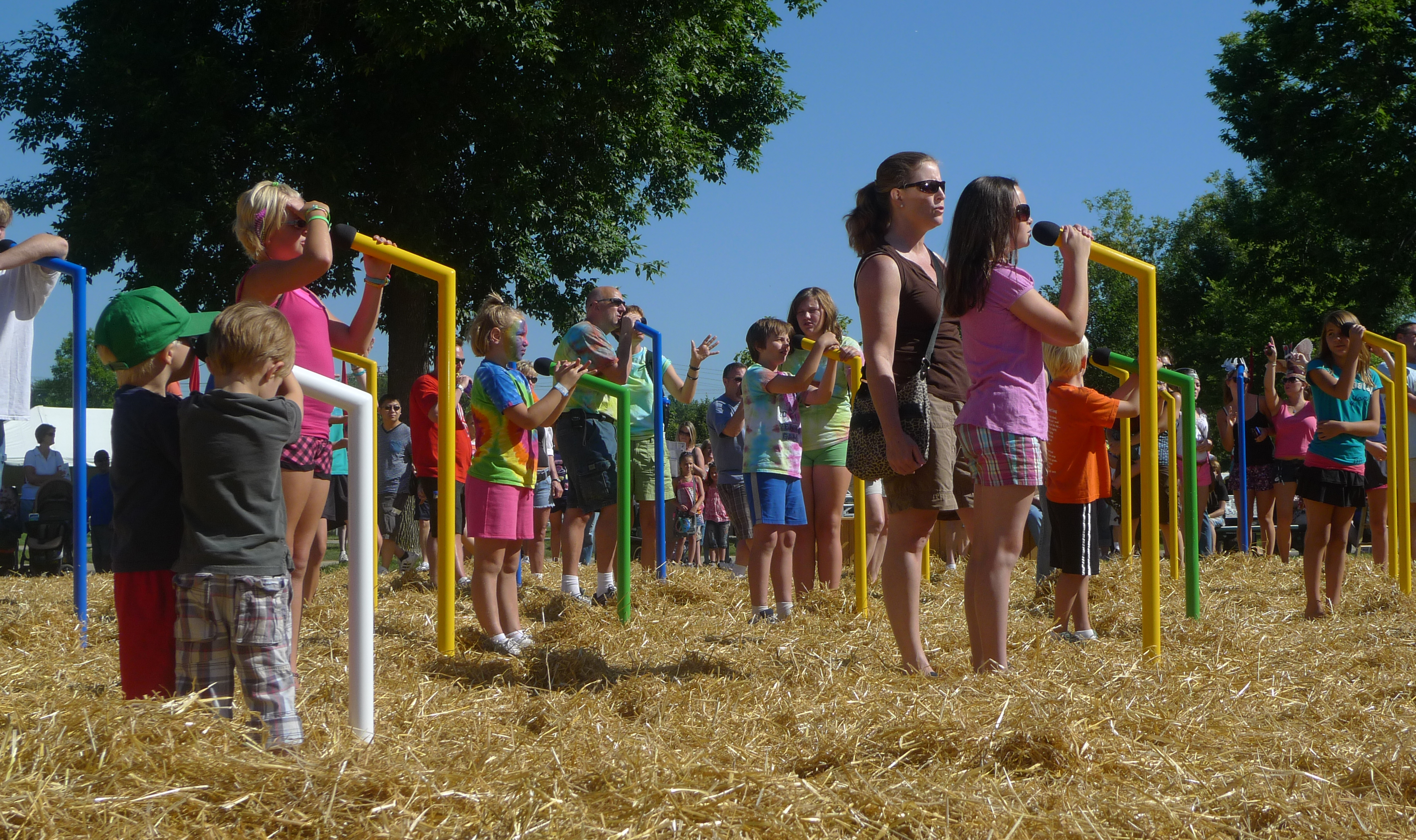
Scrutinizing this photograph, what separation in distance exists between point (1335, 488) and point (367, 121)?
40.8 feet

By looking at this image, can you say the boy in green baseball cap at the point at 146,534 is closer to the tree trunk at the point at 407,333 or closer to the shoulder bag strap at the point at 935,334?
the shoulder bag strap at the point at 935,334

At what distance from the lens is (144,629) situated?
2.71 meters

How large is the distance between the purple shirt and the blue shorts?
76.1 inches

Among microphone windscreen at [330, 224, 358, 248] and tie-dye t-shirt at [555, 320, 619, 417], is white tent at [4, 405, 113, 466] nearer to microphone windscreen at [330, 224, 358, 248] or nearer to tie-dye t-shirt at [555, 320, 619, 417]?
tie-dye t-shirt at [555, 320, 619, 417]

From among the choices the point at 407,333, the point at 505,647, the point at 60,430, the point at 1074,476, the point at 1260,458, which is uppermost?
the point at 407,333

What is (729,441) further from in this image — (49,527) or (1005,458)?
(49,527)

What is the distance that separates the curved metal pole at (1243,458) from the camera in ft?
36.4

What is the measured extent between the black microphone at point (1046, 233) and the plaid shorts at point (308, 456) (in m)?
2.33

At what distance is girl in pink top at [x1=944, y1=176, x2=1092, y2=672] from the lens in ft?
11.8

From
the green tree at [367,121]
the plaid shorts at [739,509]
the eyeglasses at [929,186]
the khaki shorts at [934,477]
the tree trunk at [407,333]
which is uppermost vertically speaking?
the green tree at [367,121]

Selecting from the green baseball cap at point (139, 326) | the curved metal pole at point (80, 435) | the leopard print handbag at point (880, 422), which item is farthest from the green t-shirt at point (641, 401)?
the green baseball cap at point (139, 326)

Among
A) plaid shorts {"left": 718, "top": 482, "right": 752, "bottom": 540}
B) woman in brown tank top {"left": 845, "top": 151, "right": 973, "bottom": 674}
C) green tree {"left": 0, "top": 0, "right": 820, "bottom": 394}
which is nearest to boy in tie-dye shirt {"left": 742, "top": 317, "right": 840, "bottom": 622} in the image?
plaid shorts {"left": 718, "top": 482, "right": 752, "bottom": 540}

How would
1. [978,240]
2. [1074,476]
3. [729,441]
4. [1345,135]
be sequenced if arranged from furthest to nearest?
[1345,135] → [729,441] → [1074,476] → [978,240]

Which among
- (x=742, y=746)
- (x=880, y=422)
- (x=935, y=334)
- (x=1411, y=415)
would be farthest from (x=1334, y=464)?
(x=742, y=746)
